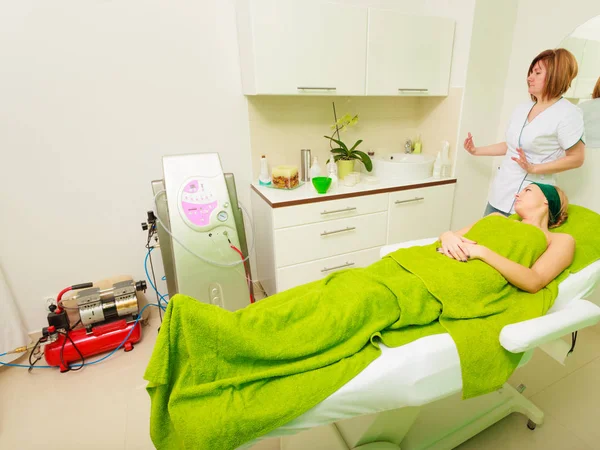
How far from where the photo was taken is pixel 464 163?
2.16 metres

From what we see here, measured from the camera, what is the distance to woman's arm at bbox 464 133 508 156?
181cm

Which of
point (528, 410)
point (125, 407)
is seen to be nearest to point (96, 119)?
point (125, 407)

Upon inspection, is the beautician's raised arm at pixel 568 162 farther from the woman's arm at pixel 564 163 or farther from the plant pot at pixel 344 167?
the plant pot at pixel 344 167

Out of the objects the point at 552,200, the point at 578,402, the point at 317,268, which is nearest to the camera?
the point at 552,200

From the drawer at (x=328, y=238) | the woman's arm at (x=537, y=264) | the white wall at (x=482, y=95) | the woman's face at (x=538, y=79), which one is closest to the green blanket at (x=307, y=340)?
the woman's arm at (x=537, y=264)

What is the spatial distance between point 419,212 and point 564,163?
2.66 ft

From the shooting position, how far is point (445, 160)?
7.00 feet

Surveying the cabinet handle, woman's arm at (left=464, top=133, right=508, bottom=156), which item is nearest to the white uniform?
woman's arm at (left=464, top=133, right=508, bottom=156)

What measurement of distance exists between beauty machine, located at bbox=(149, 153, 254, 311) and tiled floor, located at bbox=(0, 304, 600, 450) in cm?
57

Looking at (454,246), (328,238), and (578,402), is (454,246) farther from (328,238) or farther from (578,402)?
(578,402)

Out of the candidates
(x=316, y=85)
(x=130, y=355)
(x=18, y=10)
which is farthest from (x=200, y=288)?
(x=18, y=10)

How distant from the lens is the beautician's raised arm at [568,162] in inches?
56.5

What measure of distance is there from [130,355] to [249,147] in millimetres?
1427

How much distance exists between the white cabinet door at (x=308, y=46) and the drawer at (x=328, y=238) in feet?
2.53
